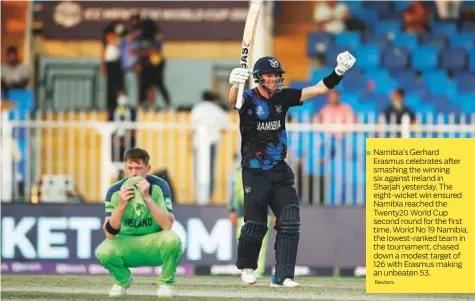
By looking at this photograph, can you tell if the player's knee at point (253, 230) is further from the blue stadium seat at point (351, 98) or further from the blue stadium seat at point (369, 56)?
the blue stadium seat at point (369, 56)

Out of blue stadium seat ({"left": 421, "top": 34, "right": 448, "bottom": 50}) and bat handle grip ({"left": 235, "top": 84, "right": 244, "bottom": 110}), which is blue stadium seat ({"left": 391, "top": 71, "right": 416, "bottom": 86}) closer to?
blue stadium seat ({"left": 421, "top": 34, "right": 448, "bottom": 50})

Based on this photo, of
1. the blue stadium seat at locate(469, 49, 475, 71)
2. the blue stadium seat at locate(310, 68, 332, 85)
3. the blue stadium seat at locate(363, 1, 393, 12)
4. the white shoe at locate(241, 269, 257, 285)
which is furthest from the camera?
the blue stadium seat at locate(363, 1, 393, 12)

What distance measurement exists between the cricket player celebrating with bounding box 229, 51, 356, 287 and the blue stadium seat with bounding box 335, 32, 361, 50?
10.9 m

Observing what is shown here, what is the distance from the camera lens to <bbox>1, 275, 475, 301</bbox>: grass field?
39.4 ft

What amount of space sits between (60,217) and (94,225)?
44cm

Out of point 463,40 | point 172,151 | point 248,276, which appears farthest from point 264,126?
point 463,40

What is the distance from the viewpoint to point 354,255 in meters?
19.0

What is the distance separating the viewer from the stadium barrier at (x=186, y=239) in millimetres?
19062

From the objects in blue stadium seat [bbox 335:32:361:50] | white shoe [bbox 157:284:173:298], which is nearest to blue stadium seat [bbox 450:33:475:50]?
blue stadium seat [bbox 335:32:361:50]

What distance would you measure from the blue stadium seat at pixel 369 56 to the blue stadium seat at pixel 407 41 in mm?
335

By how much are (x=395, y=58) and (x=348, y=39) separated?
802mm

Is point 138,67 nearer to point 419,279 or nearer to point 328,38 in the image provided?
point 328,38

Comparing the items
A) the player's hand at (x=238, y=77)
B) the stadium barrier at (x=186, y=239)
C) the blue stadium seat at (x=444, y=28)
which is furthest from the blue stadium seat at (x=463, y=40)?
the player's hand at (x=238, y=77)

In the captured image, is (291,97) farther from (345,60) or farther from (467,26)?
(467,26)
